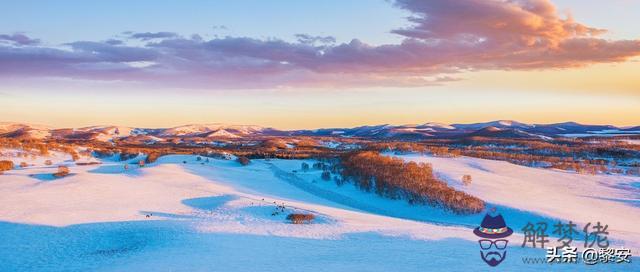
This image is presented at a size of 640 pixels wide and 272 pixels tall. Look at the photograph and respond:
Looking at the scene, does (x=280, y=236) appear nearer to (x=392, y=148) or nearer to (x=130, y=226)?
(x=130, y=226)

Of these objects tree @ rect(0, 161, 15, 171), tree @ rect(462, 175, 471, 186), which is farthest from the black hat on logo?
tree @ rect(0, 161, 15, 171)

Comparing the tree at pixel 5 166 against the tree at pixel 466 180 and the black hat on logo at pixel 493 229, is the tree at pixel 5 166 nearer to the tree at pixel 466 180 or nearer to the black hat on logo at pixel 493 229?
the tree at pixel 466 180

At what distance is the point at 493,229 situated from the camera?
1450 centimetres

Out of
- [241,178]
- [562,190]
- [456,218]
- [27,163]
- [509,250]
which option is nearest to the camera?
[509,250]

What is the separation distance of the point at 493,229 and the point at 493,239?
6.02 feet

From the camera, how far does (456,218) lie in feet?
59.2

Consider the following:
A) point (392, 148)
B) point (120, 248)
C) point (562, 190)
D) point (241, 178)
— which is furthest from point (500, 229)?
point (392, 148)

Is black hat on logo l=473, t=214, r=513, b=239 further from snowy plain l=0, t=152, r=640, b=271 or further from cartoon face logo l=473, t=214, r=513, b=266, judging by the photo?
snowy plain l=0, t=152, r=640, b=271

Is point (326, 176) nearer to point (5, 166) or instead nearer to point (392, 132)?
point (5, 166)

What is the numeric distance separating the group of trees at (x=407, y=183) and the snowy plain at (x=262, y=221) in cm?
54

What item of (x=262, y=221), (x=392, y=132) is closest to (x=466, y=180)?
(x=262, y=221)

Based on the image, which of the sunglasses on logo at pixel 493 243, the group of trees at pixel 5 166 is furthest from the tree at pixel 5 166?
the sunglasses on logo at pixel 493 243

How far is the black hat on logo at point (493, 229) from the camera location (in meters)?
13.6

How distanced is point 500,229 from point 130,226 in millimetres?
12317
